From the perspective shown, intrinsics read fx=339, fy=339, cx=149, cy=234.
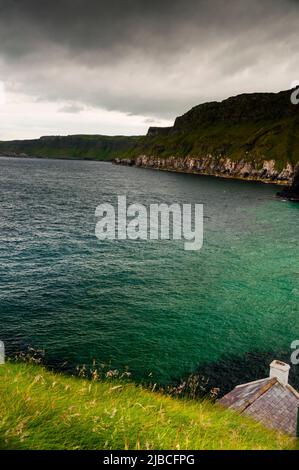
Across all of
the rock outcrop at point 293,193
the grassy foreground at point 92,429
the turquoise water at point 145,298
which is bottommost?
the turquoise water at point 145,298

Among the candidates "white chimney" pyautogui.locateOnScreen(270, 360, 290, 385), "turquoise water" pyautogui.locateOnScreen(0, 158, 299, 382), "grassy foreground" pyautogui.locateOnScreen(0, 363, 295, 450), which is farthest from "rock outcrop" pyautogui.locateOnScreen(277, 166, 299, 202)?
"grassy foreground" pyautogui.locateOnScreen(0, 363, 295, 450)

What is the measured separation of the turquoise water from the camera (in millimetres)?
28969

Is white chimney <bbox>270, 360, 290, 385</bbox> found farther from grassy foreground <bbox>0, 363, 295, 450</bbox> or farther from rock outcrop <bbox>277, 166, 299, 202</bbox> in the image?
rock outcrop <bbox>277, 166, 299, 202</bbox>

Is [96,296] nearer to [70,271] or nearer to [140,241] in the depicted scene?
[70,271]

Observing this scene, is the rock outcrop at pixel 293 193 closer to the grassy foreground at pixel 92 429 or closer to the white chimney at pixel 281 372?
the white chimney at pixel 281 372

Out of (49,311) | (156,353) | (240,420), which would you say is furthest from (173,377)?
(240,420)

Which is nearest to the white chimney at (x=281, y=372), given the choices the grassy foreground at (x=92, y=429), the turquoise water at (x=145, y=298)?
the turquoise water at (x=145, y=298)

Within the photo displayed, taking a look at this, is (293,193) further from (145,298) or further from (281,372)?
(281,372)

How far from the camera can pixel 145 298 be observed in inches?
1521

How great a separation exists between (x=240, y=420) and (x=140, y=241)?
5532cm

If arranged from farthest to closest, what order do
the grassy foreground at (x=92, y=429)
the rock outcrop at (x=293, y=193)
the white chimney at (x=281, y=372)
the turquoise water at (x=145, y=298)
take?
the rock outcrop at (x=293, y=193) → the turquoise water at (x=145, y=298) → the white chimney at (x=281, y=372) → the grassy foreground at (x=92, y=429)

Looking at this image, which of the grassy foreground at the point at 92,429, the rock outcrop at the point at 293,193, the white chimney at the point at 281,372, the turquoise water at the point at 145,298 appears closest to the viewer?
the grassy foreground at the point at 92,429

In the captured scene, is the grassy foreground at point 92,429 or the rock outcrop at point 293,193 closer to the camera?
the grassy foreground at point 92,429

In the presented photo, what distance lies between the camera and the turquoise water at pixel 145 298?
95.0 feet
